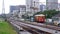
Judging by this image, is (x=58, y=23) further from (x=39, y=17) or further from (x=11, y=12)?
(x=11, y=12)

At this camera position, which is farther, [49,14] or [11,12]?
[11,12]

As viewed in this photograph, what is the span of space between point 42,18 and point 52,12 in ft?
64.7

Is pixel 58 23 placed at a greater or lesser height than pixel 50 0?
lesser

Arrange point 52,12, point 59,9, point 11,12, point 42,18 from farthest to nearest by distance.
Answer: point 11,12 → point 59,9 → point 52,12 → point 42,18

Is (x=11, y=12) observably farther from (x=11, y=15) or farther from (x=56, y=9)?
(x=56, y=9)

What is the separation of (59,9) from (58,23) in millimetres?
37880

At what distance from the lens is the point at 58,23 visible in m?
40.5

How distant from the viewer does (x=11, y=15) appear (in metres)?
128

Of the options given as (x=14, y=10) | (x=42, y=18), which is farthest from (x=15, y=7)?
(x=42, y=18)

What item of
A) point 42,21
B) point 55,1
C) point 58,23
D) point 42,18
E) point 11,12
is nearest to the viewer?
point 58,23

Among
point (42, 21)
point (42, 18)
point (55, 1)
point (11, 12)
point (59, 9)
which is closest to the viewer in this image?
point (42, 18)

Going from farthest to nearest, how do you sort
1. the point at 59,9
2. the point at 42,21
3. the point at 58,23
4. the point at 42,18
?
the point at 59,9 → the point at 42,21 → the point at 42,18 → the point at 58,23

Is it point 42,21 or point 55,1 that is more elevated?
point 55,1

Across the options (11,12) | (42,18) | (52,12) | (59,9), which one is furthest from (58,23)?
(11,12)
